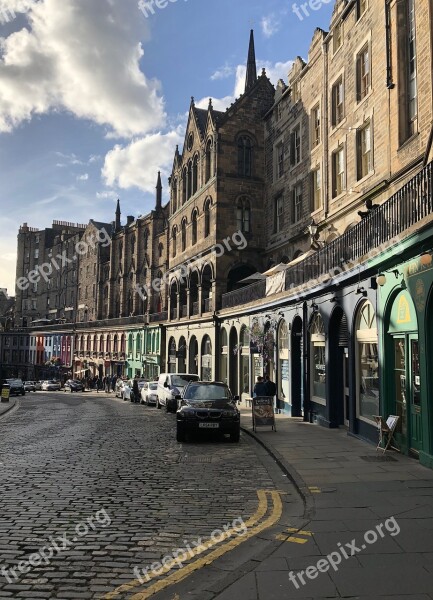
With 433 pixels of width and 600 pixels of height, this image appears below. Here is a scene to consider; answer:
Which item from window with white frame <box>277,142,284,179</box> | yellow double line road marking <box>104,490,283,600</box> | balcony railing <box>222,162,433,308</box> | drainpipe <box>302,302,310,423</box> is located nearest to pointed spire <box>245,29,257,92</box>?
window with white frame <box>277,142,284,179</box>

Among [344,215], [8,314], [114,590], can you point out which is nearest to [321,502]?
[114,590]

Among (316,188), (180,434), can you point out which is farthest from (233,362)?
(180,434)

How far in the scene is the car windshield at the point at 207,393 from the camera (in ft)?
49.5

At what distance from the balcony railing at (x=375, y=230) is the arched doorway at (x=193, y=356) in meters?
17.3

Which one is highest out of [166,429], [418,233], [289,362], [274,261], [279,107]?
[279,107]

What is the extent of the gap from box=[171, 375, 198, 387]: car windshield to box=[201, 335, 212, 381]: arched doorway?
361 inches

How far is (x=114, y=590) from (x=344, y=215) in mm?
20443

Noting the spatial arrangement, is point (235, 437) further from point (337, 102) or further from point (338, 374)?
point (337, 102)

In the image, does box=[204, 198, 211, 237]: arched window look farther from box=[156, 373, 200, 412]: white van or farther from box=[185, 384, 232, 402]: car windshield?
box=[185, 384, 232, 402]: car windshield

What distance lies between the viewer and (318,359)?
60.2 ft

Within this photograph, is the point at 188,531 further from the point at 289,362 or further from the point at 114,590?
the point at 289,362

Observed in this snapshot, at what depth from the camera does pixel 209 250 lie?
115ft

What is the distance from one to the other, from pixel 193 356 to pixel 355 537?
3318 centimetres

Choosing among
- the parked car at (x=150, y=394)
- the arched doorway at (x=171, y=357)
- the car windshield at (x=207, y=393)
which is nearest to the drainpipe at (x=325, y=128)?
the car windshield at (x=207, y=393)
